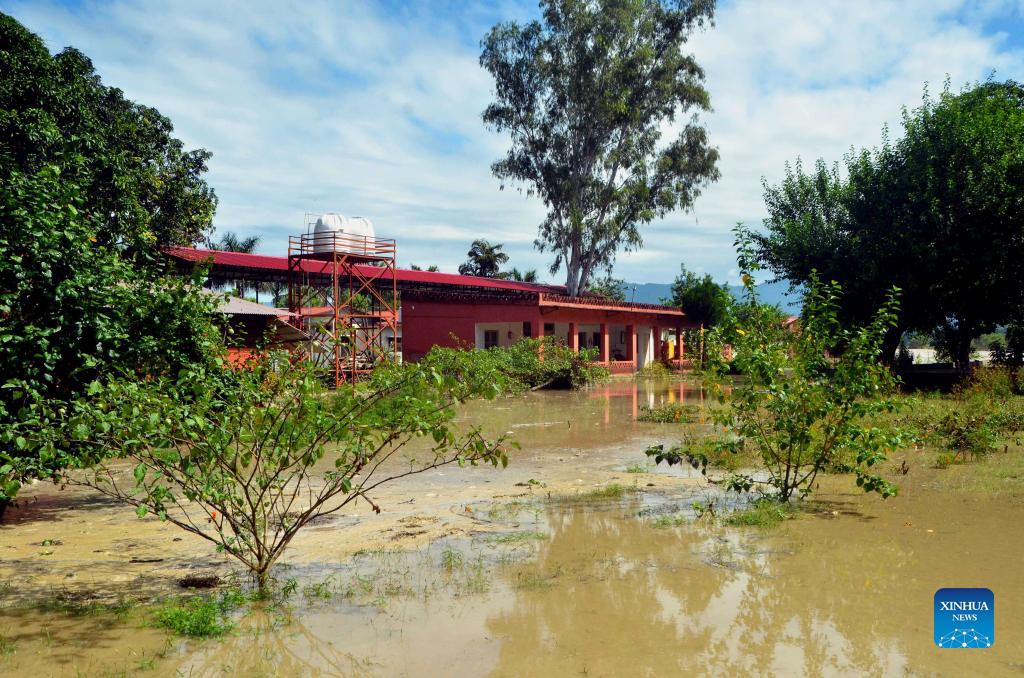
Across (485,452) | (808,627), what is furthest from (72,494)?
(808,627)

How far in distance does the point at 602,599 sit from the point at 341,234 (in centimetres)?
2058

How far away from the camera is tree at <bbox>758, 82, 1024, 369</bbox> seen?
20.2 meters

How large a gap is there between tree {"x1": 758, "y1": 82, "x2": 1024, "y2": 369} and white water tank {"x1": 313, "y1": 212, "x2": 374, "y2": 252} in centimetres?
1436

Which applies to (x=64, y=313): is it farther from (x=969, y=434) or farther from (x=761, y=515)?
(x=969, y=434)

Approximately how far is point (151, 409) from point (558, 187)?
3048 cm

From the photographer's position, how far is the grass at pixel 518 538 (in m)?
6.71

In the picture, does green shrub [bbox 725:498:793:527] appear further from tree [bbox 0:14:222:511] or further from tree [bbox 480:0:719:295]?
tree [bbox 480:0:719:295]

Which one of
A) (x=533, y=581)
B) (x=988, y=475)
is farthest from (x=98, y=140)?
(x=988, y=475)

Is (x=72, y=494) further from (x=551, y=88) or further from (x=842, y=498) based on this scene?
(x=551, y=88)

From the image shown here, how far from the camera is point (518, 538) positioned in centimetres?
682

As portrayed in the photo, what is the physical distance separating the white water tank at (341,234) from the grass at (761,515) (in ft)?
59.6

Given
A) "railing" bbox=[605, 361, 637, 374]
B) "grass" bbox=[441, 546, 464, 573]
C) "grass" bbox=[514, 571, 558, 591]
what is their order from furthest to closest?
"railing" bbox=[605, 361, 637, 374], "grass" bbox=[441, 546, 464, 573], "grass" bbox=[514, 571, 558, 591]

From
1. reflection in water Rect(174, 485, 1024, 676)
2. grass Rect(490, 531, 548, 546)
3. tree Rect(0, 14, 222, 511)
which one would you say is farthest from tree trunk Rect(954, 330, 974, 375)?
tree Rect(0, 14, 222, 511)

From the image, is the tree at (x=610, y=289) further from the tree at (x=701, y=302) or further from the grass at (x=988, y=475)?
the grass at (x=988, y=475)
